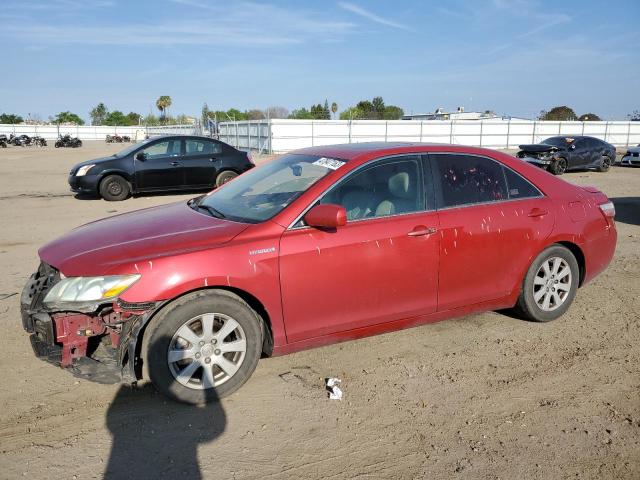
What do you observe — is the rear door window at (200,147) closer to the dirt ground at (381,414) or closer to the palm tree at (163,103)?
the dirt ground at (381,414)

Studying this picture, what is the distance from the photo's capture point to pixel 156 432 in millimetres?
3059

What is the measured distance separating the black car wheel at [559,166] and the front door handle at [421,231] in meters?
15.9

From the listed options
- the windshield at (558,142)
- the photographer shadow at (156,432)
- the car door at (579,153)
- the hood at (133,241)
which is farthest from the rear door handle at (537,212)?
the windshield at (558,142)

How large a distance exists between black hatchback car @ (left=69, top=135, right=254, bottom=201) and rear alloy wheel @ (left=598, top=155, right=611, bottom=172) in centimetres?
1399

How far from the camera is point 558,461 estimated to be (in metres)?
2.80

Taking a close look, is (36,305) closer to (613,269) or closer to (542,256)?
(542,256)

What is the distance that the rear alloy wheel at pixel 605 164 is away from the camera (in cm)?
1938

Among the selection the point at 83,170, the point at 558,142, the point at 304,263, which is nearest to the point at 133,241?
the point at 304,263

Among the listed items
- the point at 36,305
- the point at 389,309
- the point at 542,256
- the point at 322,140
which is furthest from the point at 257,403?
the point at 322,140

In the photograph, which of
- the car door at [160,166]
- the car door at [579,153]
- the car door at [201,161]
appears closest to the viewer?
the car door at [160,166]

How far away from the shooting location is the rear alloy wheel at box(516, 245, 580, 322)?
4465mm

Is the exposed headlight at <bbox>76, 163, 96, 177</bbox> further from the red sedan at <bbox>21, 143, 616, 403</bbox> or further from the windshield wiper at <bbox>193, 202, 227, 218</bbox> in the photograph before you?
the windshield wiper at <bbox>193, 202, 227, 218</bbox>

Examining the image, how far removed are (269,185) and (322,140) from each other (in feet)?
92.7

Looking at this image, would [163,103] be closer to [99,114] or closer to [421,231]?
[99,114]
